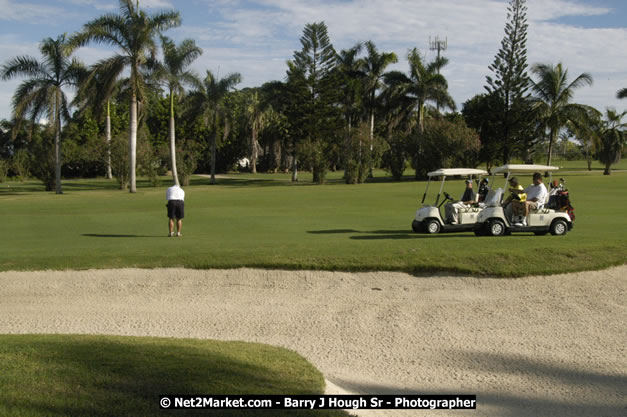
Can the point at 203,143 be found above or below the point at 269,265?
above

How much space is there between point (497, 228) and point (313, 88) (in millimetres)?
50319

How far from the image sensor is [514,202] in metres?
15.1

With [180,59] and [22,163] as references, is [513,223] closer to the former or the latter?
[180,59]

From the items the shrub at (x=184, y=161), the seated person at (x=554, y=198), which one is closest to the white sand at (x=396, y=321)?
the seated person at (x=554, y=198)

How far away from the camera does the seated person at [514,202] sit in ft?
49.1

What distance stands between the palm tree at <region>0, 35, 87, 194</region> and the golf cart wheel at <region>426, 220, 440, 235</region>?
3641 cm

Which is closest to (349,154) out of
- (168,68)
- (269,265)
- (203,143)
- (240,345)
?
(168,68)

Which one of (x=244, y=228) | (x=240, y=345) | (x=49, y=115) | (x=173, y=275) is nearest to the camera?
(x=240, y=345)

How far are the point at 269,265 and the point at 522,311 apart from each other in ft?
15.2

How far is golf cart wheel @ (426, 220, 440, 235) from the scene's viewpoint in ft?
52.4

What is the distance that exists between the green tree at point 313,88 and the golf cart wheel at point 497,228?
47568 mm

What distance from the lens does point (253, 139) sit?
8500 cm

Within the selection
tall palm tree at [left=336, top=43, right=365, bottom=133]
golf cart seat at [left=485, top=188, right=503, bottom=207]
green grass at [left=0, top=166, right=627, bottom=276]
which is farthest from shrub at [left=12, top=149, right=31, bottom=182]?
golf cart seat at [left=485, top=188, right=503, bottom=207]

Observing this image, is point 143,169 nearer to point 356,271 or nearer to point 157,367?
point 356,271
